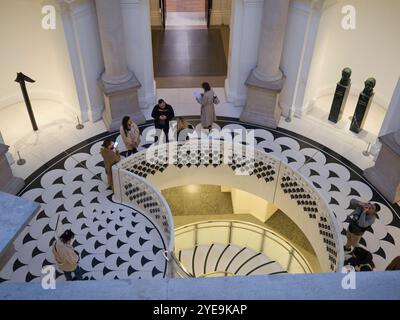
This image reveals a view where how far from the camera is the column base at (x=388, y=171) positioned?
8398 mm

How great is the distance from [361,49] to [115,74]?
590 centimetres

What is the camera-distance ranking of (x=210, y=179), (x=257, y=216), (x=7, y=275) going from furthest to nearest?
(x=257, y=216)
(x=210, y=179)
(x=7, y=275)

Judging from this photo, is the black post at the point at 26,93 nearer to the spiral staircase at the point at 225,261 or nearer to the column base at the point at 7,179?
the column base at the point at 7,179

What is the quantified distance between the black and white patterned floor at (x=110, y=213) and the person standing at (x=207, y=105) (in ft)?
3.90

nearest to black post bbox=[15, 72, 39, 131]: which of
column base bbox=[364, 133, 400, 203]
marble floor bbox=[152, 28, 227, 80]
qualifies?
marble floor bbox=[152, 28, 227, 80]

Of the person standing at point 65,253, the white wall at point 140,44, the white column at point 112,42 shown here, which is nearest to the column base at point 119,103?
the white column at point 112,42

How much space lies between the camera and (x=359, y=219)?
7289 millimetres

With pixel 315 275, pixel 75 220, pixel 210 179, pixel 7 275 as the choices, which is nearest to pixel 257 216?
pixel 210 179

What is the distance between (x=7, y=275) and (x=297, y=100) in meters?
7.03

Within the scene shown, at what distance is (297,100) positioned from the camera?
10.6 meters

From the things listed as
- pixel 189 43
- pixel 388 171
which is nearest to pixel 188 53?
pixel 189 43

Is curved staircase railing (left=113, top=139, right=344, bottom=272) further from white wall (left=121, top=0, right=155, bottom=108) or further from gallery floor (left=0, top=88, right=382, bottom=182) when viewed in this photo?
white wall (left=121, top=0, right=155, bottom=108)

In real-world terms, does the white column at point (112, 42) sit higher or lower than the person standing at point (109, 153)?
higher
